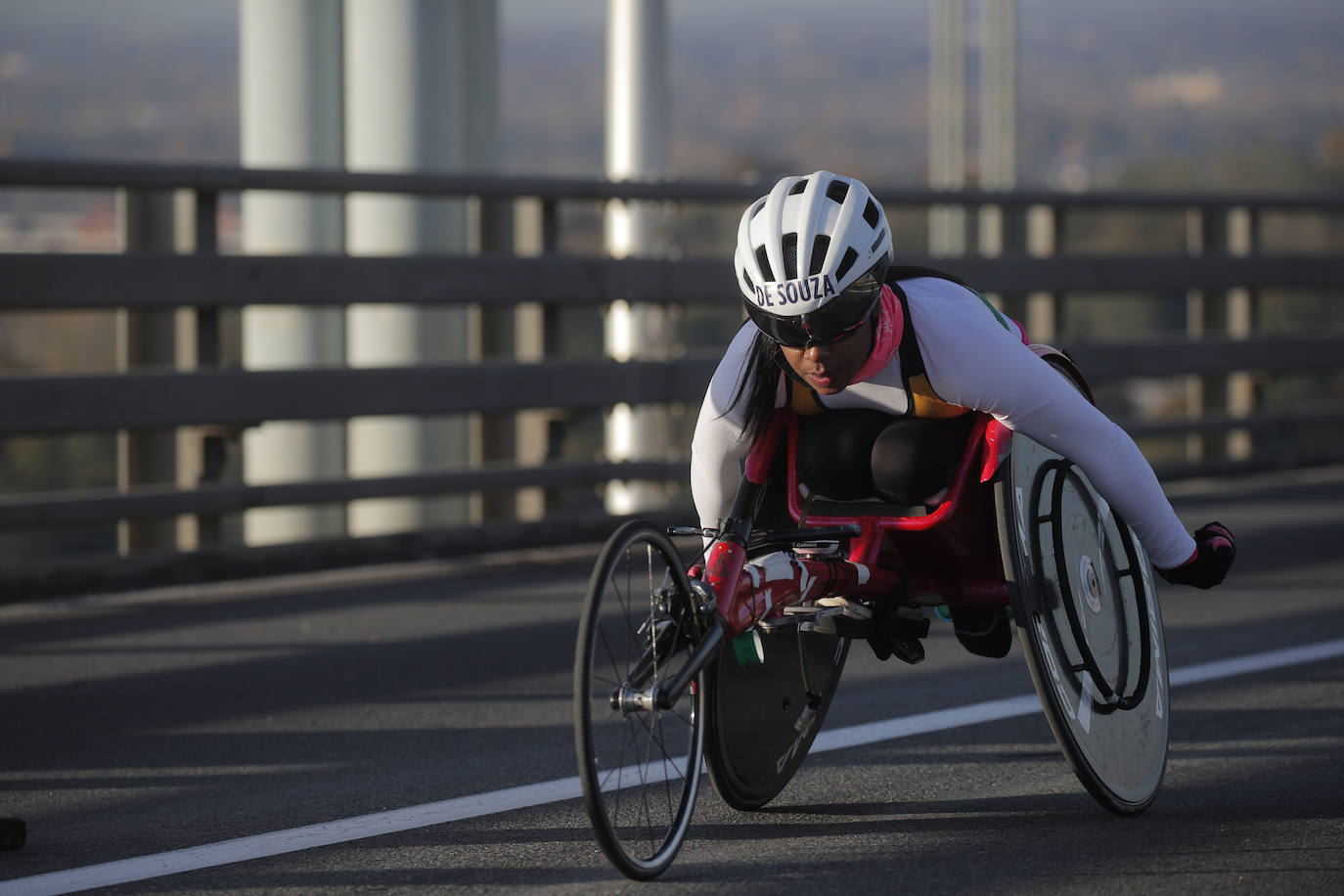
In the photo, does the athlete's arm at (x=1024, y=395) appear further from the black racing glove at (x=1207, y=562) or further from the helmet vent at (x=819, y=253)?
the helmet vent at (x=819, y=253)

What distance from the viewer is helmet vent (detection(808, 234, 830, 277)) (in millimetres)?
4246

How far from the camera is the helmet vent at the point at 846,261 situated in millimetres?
4246

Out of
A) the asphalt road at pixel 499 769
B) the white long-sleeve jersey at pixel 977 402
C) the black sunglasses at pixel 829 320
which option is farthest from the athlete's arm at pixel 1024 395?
the asphalt road at pixel 499 769

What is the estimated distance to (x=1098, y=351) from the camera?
39.5ft

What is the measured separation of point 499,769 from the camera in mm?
5262

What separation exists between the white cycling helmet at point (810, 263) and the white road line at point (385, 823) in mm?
1421

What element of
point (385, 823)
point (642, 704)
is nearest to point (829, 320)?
point (642, 704)

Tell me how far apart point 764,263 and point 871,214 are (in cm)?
31

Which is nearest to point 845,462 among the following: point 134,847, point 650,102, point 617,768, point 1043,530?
point 1043,530

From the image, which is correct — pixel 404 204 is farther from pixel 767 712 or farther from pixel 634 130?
pixel 634 130

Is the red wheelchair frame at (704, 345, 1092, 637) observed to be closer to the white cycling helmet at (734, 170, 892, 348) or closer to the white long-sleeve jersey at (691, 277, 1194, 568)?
the white long-sleeve jersey at (691, 277, 1194, 568)

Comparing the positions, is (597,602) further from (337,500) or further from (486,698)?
(337,500)

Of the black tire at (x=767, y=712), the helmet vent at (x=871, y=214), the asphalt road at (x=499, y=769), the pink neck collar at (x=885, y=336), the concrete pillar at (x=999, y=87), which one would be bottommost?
the asphalt road at (x=499, y=769)

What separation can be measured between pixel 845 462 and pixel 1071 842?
3.37 feet
